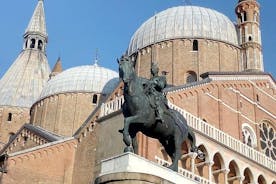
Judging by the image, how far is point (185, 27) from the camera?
100 ft

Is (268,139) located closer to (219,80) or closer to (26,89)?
(219,80)

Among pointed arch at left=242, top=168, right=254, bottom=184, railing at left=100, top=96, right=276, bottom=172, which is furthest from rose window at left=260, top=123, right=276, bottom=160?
pointed arch at left=242, top=168, right=254, bottom=184

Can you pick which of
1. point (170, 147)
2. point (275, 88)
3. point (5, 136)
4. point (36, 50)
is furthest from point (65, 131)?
point (36, 50)

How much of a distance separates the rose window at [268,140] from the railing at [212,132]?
10.3 feet

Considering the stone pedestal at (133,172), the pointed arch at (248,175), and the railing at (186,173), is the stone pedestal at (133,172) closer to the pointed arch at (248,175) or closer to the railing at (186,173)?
Answer: the railing at (186,173)

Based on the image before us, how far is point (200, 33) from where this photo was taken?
99.0ft

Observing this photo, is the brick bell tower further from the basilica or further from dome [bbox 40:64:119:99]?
dome [bbox 40:64:119:99]

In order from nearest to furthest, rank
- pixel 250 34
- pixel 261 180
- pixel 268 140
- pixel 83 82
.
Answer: pixel 261 180 → pixel 268 140 → pixel 250 34 → pixel 83 82

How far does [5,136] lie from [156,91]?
35431mm

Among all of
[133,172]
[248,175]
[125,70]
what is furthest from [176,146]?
[248,175]

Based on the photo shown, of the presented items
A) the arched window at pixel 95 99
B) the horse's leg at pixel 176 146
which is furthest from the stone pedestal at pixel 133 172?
the arched window at pixel 95 99

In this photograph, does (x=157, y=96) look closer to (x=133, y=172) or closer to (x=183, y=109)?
(x=133, y=172)

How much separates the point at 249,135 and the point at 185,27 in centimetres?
826

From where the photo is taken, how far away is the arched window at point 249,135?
82.3ft
